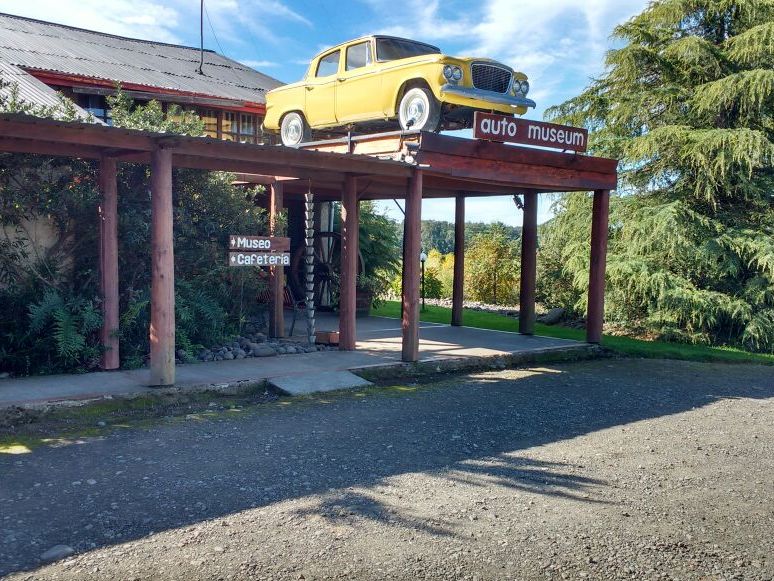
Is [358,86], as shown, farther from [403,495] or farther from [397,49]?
[403,495]

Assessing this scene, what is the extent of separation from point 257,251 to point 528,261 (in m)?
5.95

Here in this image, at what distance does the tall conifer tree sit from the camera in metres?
15.1

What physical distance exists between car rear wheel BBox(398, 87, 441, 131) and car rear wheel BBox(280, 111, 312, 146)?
2.62m

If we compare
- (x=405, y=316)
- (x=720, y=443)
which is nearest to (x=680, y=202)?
(x=405, y=316)

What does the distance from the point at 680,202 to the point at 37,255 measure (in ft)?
39.9

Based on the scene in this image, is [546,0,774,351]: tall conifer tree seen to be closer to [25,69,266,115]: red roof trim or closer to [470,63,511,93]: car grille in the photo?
[470,63,511,93]: car grille

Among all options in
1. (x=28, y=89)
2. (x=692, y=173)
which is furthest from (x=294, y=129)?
(x=692, y=173)

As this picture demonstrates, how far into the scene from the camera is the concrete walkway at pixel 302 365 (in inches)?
319

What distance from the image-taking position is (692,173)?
53.5ft

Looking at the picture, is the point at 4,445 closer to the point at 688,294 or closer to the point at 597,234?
the point at 597,234

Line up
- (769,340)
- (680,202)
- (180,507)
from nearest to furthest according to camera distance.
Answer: (180,507)
(769,340)
(680,202)

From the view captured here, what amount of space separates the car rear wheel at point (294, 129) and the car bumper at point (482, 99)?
11.7ft

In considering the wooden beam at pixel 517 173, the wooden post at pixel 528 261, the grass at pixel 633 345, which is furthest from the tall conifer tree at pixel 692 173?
the wooden beam at pixel 517 173

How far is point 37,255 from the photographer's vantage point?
9.62 metres
